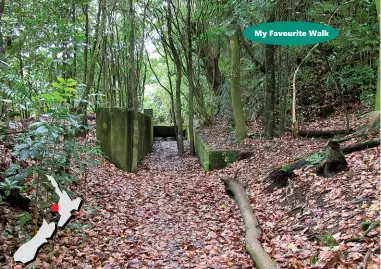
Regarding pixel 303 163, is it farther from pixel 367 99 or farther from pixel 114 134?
pixel 114 134

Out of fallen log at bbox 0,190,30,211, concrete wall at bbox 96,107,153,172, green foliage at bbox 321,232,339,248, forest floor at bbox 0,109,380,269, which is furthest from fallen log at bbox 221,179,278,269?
concrete wall at bbox 96,107,153,172

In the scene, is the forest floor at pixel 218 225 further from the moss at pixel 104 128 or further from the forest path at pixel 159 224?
the moss at pixel 104 128

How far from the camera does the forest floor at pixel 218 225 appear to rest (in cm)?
349

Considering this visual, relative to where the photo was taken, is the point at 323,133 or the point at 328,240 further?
the point at 323,133

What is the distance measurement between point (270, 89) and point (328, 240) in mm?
6879

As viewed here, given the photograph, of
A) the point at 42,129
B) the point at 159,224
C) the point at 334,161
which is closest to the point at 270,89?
the point at 334,161

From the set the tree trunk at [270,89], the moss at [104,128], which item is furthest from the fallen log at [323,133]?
the moss at [104,128]

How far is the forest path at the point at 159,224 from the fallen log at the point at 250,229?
152 millimetres

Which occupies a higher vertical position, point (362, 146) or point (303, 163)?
point (362, 146)

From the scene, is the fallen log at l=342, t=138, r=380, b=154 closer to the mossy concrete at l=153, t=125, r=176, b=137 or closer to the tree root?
the tree root

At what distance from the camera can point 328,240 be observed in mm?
3348

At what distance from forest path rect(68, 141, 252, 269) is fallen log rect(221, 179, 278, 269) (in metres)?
0.15

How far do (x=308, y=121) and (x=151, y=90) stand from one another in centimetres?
2267

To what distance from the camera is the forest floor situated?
349 centimetres
